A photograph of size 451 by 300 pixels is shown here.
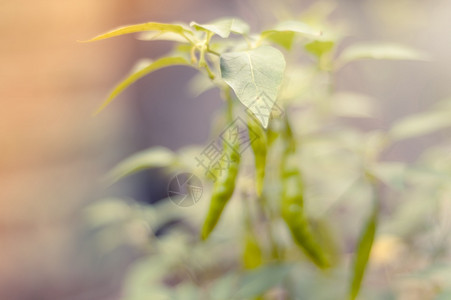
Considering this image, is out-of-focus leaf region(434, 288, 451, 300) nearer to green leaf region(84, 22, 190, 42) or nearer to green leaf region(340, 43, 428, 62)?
green leaf region(340, 43, 428, 62)

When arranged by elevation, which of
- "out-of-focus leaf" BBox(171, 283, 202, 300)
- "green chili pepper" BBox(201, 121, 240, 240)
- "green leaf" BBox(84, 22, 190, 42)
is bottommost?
"out-of-focus leaf" BBox(171, 283, 202, 300)

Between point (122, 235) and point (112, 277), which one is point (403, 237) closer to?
point (122, 235)

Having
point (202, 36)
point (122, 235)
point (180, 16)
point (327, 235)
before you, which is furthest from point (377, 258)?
point (180, 16)

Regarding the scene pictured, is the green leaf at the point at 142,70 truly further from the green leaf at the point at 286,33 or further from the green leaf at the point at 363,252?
the green leaf at the point at 363,252

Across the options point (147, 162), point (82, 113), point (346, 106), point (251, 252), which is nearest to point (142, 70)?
point (147, 162)

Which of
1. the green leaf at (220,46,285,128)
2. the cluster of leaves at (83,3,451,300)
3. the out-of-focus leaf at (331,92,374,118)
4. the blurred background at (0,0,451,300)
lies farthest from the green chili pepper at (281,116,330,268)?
the blurred background at (0,0,451,300)

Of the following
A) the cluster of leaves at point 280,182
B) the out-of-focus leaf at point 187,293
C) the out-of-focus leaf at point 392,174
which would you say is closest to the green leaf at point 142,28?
the cluster of leaves at point 280,182

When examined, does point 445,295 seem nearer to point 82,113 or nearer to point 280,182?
point 280,182
